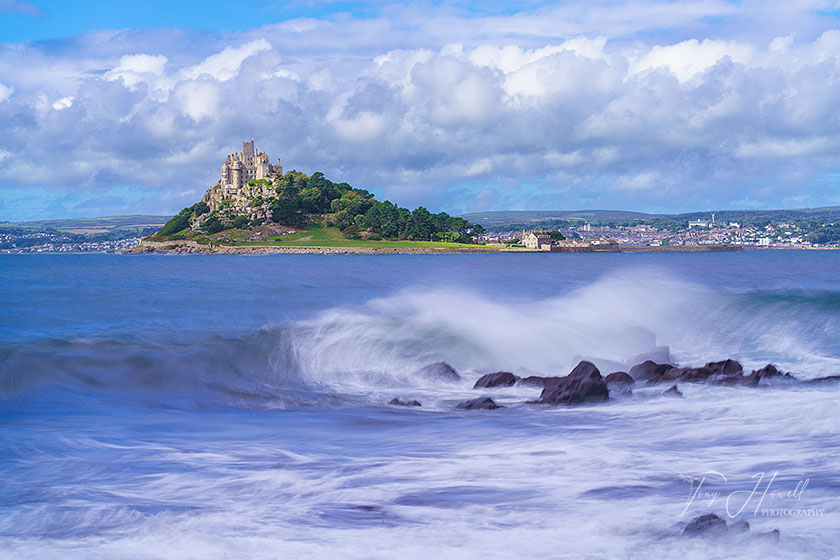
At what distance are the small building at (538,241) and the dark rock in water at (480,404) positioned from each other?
165027mm

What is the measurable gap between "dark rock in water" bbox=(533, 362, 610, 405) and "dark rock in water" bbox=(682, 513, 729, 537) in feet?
19.2

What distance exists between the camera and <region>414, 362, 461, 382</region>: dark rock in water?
1557 cm

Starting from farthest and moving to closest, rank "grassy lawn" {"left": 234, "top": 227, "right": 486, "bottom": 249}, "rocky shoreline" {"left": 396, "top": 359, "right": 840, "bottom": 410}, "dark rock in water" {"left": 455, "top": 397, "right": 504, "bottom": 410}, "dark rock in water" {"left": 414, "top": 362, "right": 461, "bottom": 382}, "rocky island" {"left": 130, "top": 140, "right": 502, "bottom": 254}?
"rocky island" {"left": 130, "top": 140, "right": 502, "bottom": 254}, "grassy lawn" {"left": 234, "top": 227, "right": 486, "bottom": 249}, "dark rock in water" {"left": 414, "top": 362, "right": 461, "bottom": 382}, "rocky shoreline" {"left": 396, "top": 359, "right": 840, "bottom": 410}, "dark rock in water" {"left": 455, "top": 397, "right": 504, "bottom": 410}

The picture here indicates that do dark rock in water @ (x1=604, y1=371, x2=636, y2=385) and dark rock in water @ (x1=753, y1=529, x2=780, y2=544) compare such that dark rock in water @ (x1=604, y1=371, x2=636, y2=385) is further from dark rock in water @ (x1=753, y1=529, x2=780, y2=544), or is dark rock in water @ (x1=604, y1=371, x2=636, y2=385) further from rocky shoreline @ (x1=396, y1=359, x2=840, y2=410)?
dark rock in water @ (x1=753, y1=529, x2=780, y2=544)

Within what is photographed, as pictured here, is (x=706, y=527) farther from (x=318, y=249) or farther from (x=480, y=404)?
(x=318, y=249)

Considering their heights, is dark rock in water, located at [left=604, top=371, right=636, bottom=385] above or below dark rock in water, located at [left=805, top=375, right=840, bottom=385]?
above

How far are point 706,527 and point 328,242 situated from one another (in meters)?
161

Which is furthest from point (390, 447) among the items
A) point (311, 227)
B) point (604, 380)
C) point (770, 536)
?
point (311, 227)

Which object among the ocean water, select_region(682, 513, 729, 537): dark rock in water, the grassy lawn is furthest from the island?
select_region(682, 513, 729, 537): dark rock in water

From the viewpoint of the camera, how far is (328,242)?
16500 cm

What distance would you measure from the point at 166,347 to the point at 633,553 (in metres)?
14.8

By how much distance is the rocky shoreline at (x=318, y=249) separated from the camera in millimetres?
154375

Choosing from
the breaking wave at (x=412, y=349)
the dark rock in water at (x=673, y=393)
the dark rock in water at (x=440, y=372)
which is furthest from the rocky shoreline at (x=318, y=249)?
the dark rock in water at (x=673, y=393)

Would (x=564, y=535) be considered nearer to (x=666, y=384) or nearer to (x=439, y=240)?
(x=666, y=384)
